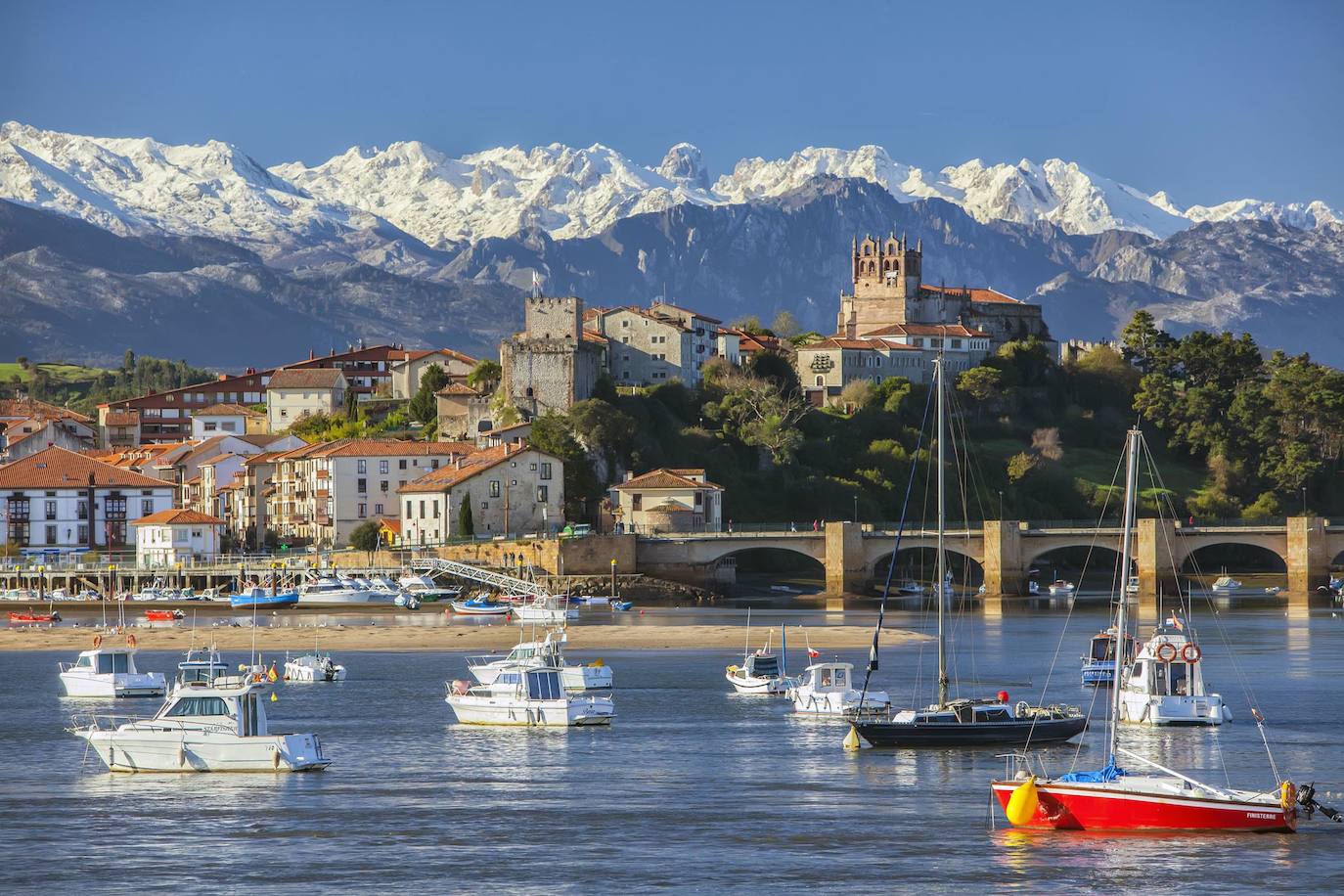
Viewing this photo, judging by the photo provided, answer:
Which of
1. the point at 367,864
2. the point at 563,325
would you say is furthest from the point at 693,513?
the point at 367,864

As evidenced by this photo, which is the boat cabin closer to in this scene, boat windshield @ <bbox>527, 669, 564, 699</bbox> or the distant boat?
boat windshield @ <bbox>527, 669, 564, 699</bbox>

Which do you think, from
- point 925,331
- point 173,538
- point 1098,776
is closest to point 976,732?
point 1098,776

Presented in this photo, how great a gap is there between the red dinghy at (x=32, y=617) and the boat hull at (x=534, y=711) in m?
53.1

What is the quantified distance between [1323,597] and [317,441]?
7612cm

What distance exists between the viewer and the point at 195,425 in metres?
188

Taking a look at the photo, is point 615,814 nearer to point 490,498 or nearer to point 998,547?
point 490,498

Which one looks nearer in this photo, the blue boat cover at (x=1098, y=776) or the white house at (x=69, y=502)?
the blue boat cover at (x=1098, y=776)

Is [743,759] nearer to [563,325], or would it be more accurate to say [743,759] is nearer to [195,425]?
[563,325]

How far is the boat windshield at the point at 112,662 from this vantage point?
72250mm

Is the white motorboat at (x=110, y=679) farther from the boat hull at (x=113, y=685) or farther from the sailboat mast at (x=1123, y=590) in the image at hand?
the sailboat mast at (x=1123, y=590)

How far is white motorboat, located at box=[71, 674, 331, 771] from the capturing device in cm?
5119

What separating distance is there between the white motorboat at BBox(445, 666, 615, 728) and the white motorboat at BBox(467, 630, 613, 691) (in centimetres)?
58

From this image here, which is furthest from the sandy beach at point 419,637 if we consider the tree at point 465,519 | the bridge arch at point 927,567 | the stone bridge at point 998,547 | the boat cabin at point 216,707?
the bridge arch at point 927,567

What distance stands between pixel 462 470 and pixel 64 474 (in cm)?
3036
